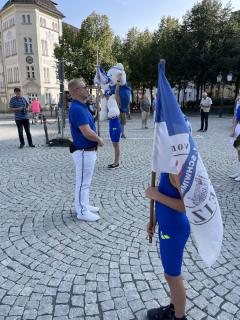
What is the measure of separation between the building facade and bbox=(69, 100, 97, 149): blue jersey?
44.1 meters

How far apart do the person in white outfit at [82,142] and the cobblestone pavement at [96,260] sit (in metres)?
0.25

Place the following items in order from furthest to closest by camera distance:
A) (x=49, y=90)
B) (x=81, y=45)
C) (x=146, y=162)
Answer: (x=49, y=90) → (x=81, y=45) → (x=146, y=162)

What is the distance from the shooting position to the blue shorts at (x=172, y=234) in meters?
2.26

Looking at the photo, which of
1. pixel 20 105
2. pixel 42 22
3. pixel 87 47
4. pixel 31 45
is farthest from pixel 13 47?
pixel 20 105

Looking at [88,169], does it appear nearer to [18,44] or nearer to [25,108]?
[25,108]

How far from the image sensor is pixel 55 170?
7.92 metres

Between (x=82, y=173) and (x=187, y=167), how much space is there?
2.73 meters

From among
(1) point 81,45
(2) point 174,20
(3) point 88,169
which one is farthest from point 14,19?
(3) point 88,169

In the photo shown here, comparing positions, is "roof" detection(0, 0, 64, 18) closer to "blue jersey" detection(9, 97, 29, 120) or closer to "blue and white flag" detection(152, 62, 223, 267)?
"blue jersey" detection(9, 97, 29, 120)

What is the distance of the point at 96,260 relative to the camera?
11.8ft

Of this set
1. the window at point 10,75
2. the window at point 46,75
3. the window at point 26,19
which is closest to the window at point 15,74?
the window at point 10,75

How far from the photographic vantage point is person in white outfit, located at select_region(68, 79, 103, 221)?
13.8ft

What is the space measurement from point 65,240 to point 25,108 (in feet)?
24.2

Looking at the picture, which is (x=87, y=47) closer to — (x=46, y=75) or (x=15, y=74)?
(x=46, y=75)
